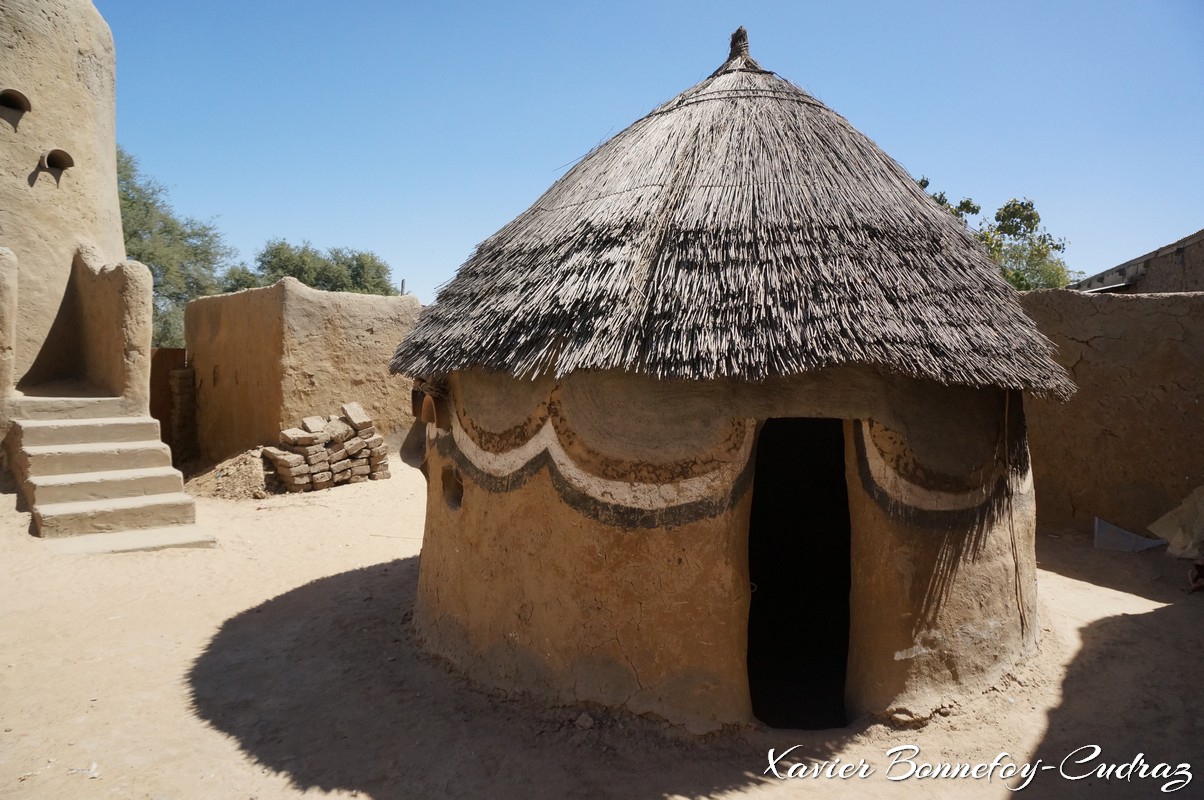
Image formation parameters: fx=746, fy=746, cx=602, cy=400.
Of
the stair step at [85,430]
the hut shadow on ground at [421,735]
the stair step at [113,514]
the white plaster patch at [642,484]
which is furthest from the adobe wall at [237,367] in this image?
the white plaster patch at [642,484]

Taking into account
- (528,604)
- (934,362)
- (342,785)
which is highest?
(934,362)

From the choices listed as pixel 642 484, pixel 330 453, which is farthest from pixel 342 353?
pixel 642 484

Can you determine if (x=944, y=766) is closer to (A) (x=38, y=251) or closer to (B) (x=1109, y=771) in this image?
(B) (x=1109, y=771)

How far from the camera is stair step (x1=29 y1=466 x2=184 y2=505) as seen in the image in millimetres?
6844

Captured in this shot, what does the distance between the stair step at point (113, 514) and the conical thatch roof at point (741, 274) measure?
3.80 meters

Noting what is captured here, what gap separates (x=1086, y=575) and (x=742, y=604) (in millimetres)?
4284

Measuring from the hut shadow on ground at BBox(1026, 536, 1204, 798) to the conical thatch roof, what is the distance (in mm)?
1705

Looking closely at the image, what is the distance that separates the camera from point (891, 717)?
12.7 feet

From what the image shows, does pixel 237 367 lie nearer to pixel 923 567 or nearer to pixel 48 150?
pixel 48 150

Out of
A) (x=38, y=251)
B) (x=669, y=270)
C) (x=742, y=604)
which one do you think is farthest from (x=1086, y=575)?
(x=38, y=251)

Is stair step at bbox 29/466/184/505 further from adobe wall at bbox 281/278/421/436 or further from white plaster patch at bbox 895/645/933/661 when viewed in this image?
white plaster patch at bbox 895/645/933/661

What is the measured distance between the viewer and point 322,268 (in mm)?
27328

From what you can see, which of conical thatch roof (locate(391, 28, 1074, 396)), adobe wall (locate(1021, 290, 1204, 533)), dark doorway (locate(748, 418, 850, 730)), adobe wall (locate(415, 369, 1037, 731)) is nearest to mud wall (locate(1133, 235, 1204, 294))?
adobe wall (locate(1021, 290, 1204, 533))

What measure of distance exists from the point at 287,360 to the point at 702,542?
770 centimetres
